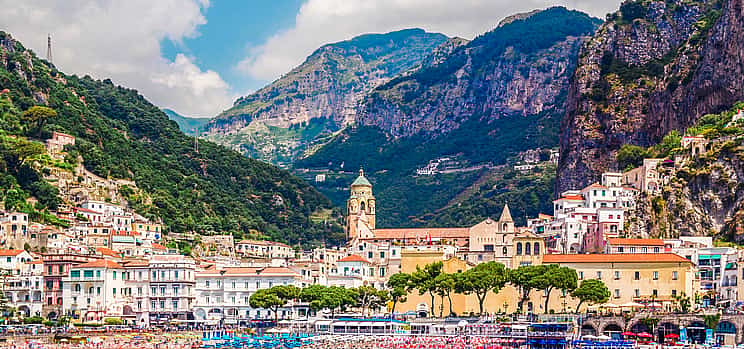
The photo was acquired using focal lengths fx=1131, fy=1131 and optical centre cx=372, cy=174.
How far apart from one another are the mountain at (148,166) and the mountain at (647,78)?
4416 centimetres

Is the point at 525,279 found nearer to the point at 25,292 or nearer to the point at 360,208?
the point at 25,292

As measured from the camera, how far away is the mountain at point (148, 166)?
15750cm

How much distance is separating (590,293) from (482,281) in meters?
10.1

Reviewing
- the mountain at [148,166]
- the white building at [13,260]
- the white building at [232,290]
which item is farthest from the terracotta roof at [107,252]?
the mountain at [148,166]

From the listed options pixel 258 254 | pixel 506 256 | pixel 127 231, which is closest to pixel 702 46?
pixel 506 256

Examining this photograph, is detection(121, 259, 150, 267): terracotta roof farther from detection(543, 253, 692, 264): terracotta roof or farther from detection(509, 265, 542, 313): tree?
detection(543, 253, 692, 264): terracotta roof

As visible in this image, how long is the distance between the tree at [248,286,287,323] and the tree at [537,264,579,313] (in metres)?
25.1

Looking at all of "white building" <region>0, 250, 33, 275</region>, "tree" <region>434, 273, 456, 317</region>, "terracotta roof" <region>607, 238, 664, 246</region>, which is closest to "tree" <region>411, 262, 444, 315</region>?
"tree" <region>434, 273, 456, 317</region>

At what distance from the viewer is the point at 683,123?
160m

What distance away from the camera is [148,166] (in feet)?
581

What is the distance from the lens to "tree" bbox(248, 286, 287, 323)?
109312mm

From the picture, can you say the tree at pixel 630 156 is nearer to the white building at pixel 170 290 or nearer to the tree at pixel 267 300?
the tree at pixel 267 300

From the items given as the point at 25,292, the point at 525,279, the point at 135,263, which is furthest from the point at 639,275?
the point at 25,292

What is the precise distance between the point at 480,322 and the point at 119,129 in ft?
348
